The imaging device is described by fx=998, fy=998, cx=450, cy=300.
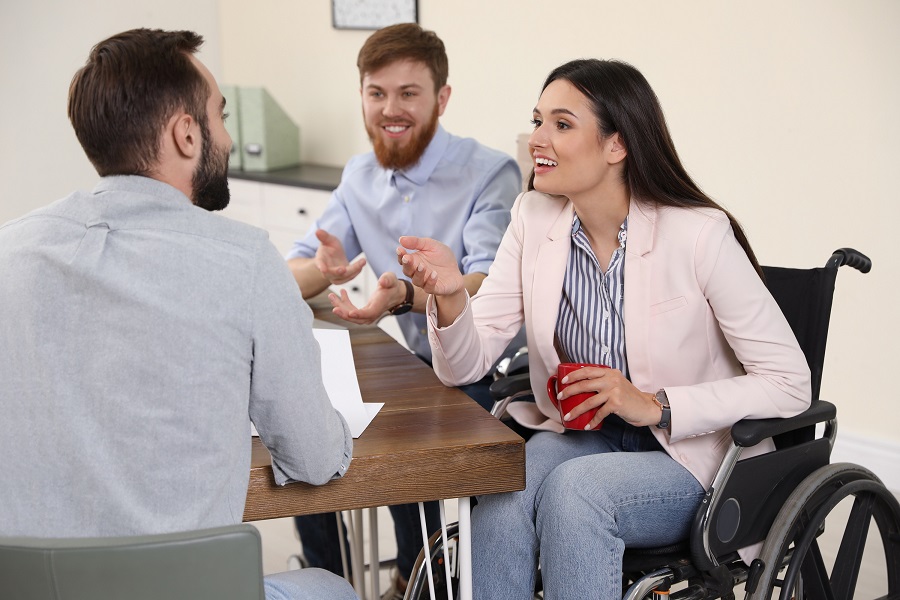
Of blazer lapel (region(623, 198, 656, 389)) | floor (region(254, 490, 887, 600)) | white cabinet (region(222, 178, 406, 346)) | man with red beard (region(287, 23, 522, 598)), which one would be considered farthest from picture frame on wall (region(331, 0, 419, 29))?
blazer lapel (region(623, 198, 656, 389))

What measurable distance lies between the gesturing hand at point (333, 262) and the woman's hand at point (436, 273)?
41 cm

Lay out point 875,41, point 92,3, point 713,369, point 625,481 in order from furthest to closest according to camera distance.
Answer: point 92,3 < point 875,41 < point 713,369 < point 625,481

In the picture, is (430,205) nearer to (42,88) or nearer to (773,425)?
(773,425)

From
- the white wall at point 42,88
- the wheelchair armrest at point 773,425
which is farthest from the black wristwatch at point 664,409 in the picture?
the white wall at point 42,88

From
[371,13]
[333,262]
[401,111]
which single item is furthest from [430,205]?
[371,13]

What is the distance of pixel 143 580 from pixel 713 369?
3.62 ft

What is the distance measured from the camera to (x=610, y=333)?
1.78m

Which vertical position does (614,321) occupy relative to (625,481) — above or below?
above

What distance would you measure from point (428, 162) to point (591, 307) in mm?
813

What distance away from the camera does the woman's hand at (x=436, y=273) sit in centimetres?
163

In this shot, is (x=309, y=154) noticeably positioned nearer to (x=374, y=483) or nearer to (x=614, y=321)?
(x=614, y=321)

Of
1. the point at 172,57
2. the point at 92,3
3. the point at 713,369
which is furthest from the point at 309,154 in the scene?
the point at 172,57

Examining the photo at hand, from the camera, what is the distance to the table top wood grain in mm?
1315

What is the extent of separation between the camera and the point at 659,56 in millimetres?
3508
